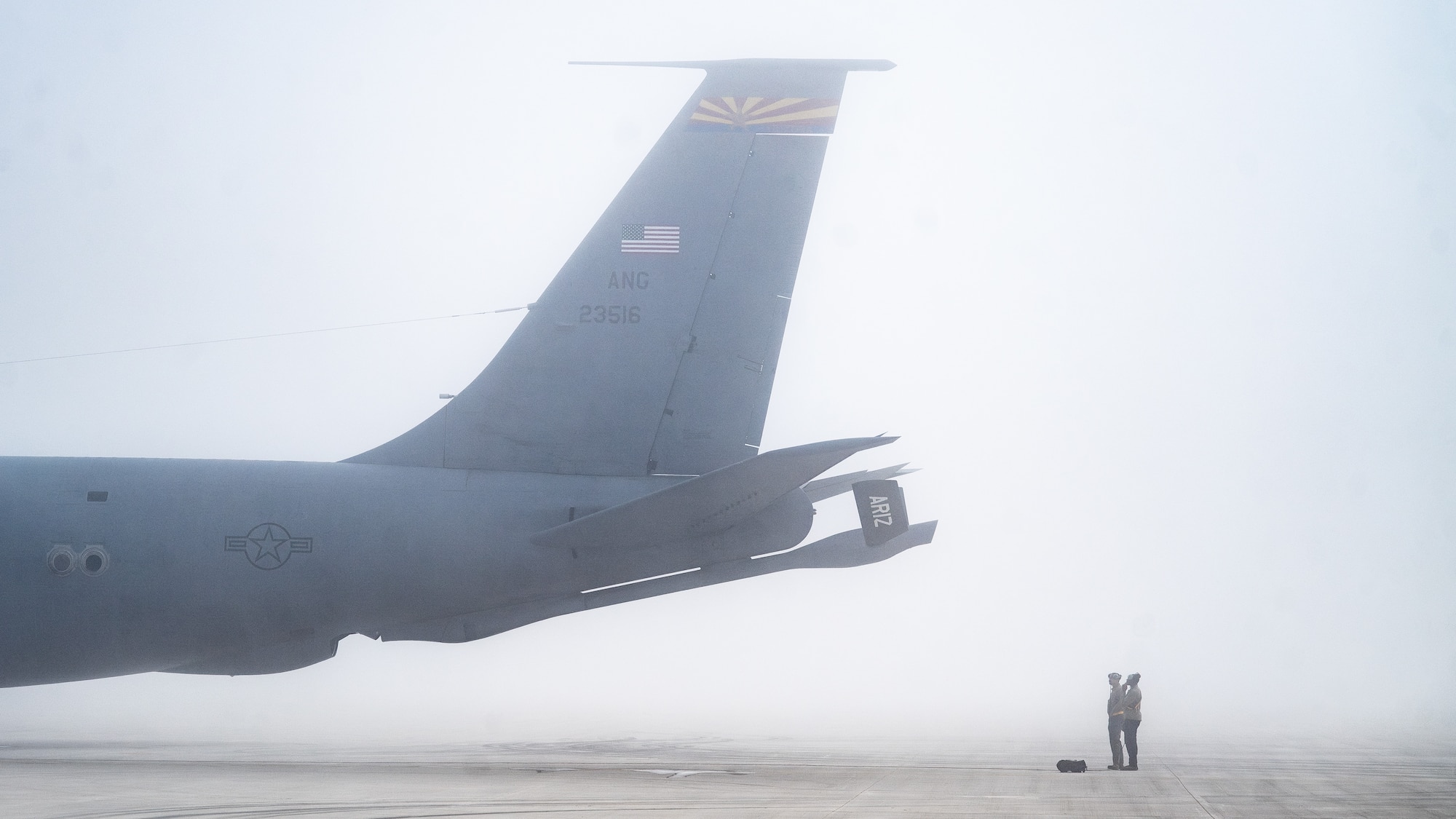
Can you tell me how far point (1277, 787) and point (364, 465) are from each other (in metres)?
12.1

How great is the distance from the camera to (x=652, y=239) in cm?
1079

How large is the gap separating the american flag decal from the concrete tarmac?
518cm

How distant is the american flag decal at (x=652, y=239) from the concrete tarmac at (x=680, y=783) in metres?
5.18

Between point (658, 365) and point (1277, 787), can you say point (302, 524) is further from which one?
point (1277, 787)

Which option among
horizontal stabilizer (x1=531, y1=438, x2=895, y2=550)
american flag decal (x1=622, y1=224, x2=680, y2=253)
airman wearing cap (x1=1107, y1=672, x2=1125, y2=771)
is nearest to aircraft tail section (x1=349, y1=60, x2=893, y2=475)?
american flag decal (x1=622, y1=224, x2=680, y2=253)

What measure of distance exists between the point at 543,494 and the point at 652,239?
8.47 ft

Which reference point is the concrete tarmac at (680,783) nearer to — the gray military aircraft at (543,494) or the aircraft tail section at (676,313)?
the gray military aircraft at (543,494)

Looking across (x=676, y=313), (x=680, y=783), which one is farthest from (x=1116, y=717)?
(x=676, y=313)

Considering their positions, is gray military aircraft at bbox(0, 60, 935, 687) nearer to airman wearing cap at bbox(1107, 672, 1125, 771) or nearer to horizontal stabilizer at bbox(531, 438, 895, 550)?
horizontal stabilizer at bbox(531, 438, 895, 550)

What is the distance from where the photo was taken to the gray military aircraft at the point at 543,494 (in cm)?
984

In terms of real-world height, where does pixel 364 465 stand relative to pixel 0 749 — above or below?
above

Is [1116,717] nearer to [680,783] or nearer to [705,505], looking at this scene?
[680,783]

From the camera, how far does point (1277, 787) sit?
14.8m

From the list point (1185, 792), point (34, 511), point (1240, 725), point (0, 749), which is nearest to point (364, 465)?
point (34, 511)
